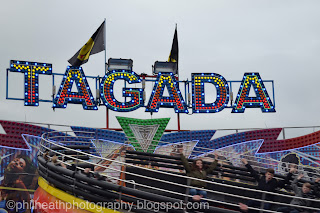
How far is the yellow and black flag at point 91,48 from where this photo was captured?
23.6 meters

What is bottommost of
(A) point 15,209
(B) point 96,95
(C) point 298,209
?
(A) point 15,209

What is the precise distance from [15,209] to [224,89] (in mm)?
12748

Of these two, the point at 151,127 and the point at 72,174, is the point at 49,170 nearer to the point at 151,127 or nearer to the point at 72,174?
the point at 72,174

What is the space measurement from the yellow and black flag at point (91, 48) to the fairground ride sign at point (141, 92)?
122 cm

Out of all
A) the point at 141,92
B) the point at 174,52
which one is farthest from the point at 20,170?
the point at 174,52

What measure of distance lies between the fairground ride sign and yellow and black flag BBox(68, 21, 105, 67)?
1.22 meters

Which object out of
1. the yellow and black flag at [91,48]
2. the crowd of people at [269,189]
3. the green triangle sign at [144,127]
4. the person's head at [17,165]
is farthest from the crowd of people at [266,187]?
the yellow and black flag at [91,48]

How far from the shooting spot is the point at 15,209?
18.5 meters

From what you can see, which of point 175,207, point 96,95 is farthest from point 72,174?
point 96,95

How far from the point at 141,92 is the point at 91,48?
158 inches

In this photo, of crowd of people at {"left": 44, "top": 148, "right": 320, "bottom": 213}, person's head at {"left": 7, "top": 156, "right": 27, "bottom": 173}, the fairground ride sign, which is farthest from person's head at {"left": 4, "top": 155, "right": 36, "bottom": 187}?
crowd of people at {"left": 44, "top": 148, "right": 320, "bottom": 213}

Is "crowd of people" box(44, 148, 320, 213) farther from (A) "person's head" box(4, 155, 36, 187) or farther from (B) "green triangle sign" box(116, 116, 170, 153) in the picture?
(B) "green triangle sign" box(116, 116, 170, 153)

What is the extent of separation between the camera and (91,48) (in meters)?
24.1

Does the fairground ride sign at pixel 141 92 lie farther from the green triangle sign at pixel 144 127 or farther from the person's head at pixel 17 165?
the person's head at pixel 17 165
